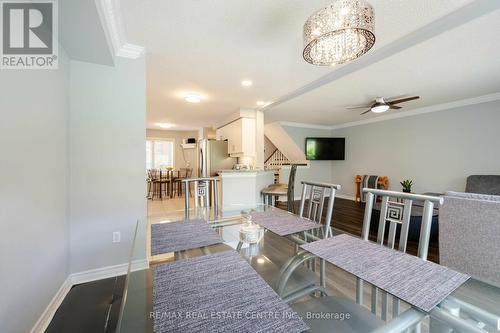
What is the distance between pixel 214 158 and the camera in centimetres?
538

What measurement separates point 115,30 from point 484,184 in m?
6.03

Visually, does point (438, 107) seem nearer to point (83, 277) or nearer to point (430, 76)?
point (430, 76)

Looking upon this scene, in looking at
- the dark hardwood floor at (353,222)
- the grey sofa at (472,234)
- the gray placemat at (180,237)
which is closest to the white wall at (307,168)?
the dark hardwood floor at (353,222)

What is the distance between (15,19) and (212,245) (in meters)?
1.94

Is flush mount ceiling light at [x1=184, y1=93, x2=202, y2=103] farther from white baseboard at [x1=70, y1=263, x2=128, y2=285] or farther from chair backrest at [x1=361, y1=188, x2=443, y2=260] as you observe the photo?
chair backrest at [x1=361, y1=188, x2=443, y2=260]

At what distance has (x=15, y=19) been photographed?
1.33m

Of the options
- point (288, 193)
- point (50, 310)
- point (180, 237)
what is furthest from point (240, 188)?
point (50, 310)

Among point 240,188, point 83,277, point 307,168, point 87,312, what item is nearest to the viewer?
point 87,312

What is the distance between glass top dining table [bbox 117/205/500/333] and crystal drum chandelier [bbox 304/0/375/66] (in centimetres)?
134

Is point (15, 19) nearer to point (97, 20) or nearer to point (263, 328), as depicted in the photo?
point (97, 20)

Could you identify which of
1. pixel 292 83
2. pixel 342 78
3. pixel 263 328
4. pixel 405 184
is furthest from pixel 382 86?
pixel 263 328

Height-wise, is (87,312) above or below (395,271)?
below

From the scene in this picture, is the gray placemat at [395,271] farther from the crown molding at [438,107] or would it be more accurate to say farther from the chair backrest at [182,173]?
the chair backrest at [182,173]

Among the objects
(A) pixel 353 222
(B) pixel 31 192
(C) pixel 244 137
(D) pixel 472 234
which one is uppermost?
(C) pixel 244 137
